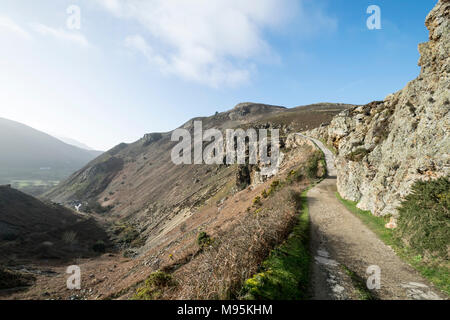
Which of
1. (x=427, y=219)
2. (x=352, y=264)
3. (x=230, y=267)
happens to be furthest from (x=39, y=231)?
(x=427, y=219)

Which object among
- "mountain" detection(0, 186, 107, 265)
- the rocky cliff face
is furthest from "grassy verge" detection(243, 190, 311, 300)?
"mountain" detection(0, 186, 107, 265)

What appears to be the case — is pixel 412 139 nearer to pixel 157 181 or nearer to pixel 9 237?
pixel 9 237

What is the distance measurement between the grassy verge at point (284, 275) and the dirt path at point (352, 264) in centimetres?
36

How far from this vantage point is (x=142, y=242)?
41625mm

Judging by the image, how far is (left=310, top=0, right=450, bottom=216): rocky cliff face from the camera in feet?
29.2

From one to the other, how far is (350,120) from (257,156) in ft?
66.7

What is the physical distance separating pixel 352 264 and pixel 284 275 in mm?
3429

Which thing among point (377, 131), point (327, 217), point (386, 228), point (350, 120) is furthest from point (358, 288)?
point (350, 120)

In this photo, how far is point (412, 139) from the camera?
10383mm

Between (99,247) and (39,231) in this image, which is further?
(39,231)

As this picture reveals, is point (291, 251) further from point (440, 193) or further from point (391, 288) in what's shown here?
point (440, 193)

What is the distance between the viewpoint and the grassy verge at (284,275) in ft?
16.3

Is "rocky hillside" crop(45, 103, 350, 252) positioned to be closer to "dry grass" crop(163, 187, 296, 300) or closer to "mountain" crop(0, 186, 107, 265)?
"mountain" crop(0, 186, 107, 265)

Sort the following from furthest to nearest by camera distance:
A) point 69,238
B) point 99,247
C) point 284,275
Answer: point 69,238 → point 99,247 → point 284,275
